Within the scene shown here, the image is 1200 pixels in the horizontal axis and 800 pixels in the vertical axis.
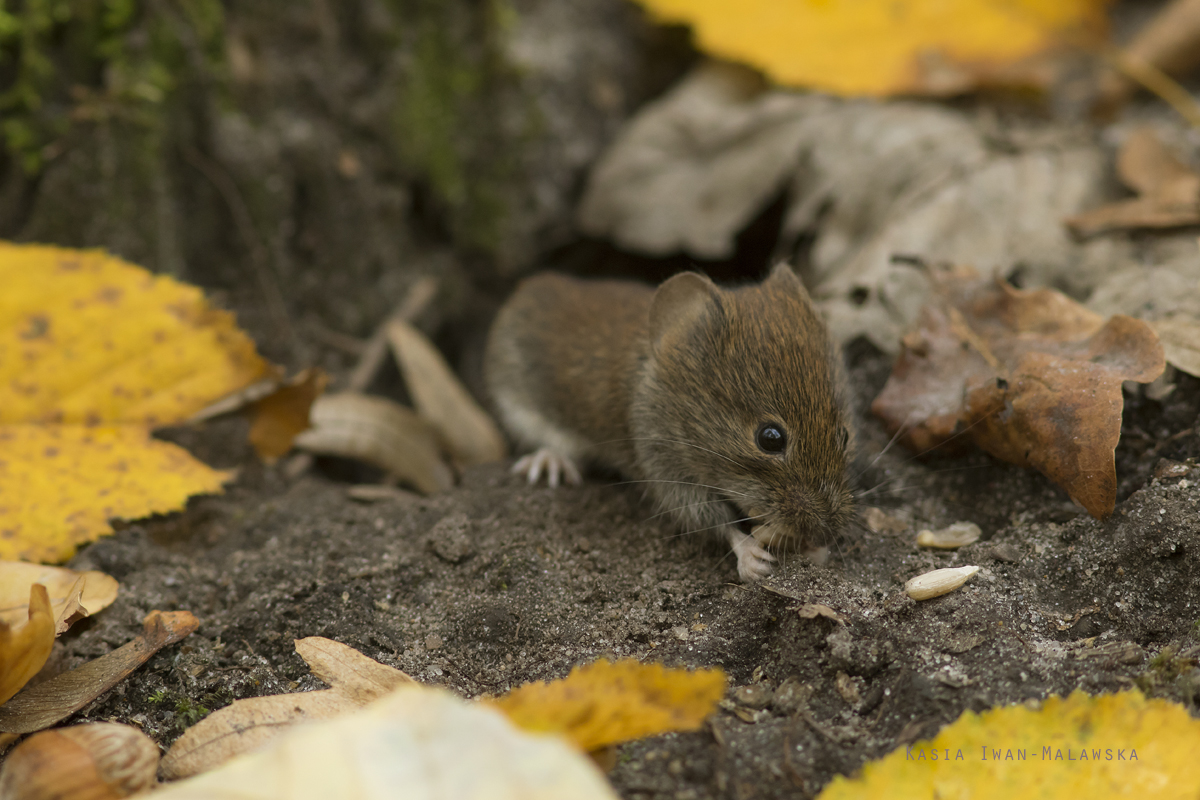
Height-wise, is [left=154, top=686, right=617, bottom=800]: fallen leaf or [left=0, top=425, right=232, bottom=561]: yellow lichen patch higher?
[left=154, top=686, right=617, bottom=800]: fallen leaf

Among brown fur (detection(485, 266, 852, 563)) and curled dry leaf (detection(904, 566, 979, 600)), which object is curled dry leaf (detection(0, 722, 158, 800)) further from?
curled dry leaf (detection(904, 566, 979, 600))

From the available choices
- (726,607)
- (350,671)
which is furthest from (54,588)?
(726,607)

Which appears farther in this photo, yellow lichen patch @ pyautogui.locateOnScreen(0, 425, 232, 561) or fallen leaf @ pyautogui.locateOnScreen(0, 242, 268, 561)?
fallen leaf @ pyautogui.locateOnScreen(0, 242, 268, 561)

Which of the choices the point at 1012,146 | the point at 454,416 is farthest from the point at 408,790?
the point at 1012,146

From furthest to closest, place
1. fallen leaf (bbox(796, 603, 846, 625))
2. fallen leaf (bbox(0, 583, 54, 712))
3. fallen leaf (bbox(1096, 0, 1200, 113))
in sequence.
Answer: fallen leaf (bbox(1096, 0, 1200, 113)) → fallen leaf (bbox(796, 603, 846, 625)) → fallen leaf (bbox(0, 583, 54, 712))

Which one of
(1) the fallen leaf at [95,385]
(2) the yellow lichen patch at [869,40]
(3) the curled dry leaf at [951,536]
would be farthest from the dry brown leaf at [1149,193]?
(1) the fallen leaf at [95,385]

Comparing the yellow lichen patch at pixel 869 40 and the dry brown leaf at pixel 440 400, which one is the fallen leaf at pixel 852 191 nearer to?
the yellow lichen patch at pixel 869 40

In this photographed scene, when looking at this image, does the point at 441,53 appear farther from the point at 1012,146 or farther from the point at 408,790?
the point at 408,790

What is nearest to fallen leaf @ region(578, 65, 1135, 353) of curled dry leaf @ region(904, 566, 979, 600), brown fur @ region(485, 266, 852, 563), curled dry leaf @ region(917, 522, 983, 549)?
brown fur @ region(485, 266, 852, 563)
